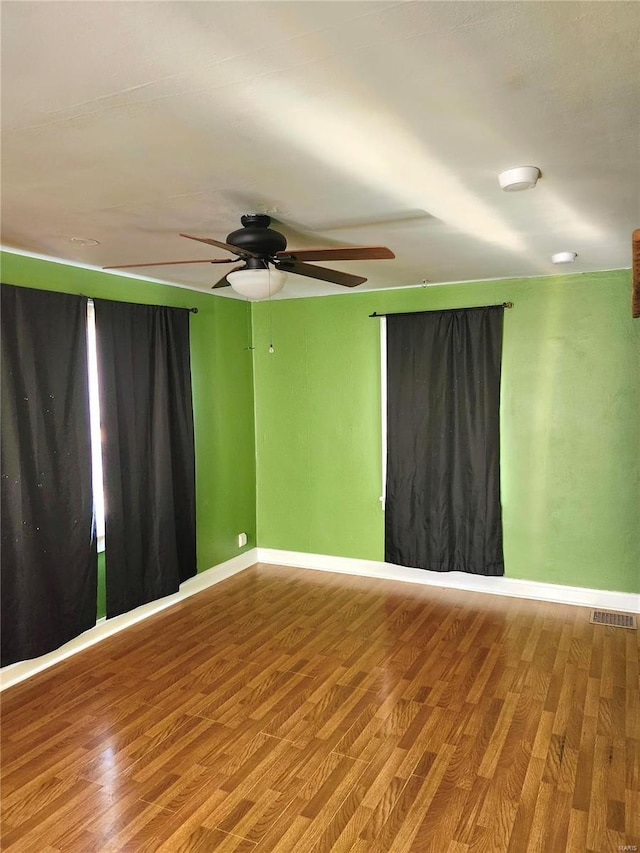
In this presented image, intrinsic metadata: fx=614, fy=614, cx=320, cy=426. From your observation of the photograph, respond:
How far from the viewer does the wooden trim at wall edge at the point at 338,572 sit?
3.85 metres

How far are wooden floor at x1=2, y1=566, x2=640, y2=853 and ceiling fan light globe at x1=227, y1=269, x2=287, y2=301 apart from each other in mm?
2131

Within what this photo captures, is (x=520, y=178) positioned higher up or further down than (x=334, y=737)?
higher up

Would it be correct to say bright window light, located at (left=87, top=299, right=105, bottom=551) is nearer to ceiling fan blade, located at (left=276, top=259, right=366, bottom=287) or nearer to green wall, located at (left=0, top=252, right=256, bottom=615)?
green wall, located at (left=0, top=252, right=256, bottom=615)

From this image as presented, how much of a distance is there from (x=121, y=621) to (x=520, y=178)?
12.2ft

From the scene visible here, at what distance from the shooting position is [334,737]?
2.97 metres

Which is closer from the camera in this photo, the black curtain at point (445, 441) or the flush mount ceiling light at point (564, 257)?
the flush mount ceiling light at point (564, 257)

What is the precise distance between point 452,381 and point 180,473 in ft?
7.39

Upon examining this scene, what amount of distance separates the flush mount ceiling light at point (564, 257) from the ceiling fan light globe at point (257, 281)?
1.98 metres

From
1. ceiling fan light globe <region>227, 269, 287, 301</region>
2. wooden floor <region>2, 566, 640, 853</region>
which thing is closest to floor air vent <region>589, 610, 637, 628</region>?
wooden floor <region>2, 566, 640, 853</region>

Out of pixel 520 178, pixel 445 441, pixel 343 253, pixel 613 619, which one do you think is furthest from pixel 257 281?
pixel 613 619

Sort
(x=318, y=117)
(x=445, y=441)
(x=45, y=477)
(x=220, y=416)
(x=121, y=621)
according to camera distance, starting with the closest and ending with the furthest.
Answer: (x=318, y=117)
(x=45, y=477)
(x=121, y=621)
(x=445, y=441)
(x=220, y=416)

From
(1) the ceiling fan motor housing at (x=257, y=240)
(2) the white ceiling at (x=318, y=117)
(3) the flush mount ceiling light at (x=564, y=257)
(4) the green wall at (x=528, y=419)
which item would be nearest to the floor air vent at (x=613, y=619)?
(4) the green wall at (x=528, y=419)

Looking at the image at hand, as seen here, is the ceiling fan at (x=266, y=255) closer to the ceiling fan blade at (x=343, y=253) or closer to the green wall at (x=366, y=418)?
the ceiling fan blade at (x=343, y=253)

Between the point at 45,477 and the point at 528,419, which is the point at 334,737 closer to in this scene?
the point at 45,477
